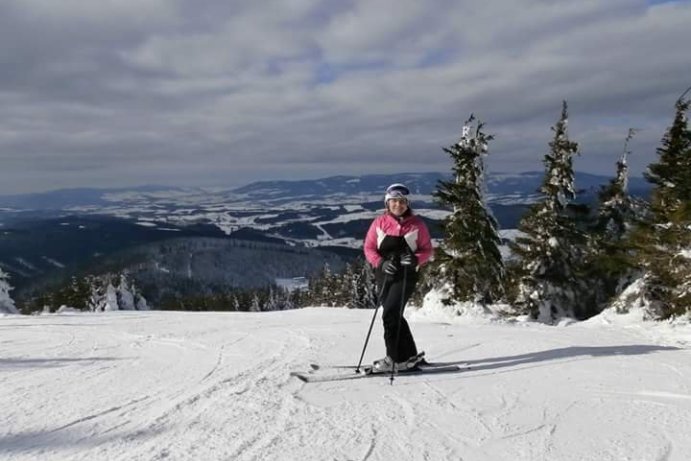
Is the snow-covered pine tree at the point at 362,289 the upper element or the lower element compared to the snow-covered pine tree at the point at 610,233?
lower

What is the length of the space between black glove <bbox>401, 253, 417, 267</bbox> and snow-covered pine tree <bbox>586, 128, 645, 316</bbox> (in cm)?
2300

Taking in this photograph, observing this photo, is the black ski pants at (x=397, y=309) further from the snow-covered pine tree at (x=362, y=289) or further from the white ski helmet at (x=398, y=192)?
the snow-covered pine tree at (x=362, y=289)

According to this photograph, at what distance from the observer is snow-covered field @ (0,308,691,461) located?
425 cm

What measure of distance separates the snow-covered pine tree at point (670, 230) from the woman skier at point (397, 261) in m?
14.5

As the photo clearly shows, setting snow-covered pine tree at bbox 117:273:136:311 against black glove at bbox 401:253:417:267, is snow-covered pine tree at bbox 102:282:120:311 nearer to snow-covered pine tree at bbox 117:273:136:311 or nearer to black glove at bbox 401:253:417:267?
snow-covered pine tree at bbox 117:273:136:311

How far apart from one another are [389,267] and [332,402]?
72.2 inches

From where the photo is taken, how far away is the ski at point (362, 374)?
20.3ft

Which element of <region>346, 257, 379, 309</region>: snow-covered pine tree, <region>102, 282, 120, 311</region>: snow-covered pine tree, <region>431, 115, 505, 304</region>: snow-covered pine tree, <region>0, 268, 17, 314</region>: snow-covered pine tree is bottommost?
<region>346, 257, 379, 309</region>: snow-covered pine tree

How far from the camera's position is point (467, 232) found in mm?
21438

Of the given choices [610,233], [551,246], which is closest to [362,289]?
[610,233]

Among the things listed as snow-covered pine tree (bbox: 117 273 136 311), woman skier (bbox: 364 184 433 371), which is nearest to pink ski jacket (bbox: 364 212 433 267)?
woman skier (bbox: 364 184 433 371)

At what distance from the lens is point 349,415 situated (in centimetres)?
498

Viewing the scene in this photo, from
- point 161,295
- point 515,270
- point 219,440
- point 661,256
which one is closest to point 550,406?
point 219,440

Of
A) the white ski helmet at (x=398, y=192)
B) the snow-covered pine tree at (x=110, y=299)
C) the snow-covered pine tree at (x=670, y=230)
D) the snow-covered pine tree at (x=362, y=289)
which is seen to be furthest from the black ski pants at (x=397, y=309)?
the snow-covered pine tree at (x=362, y=289)
